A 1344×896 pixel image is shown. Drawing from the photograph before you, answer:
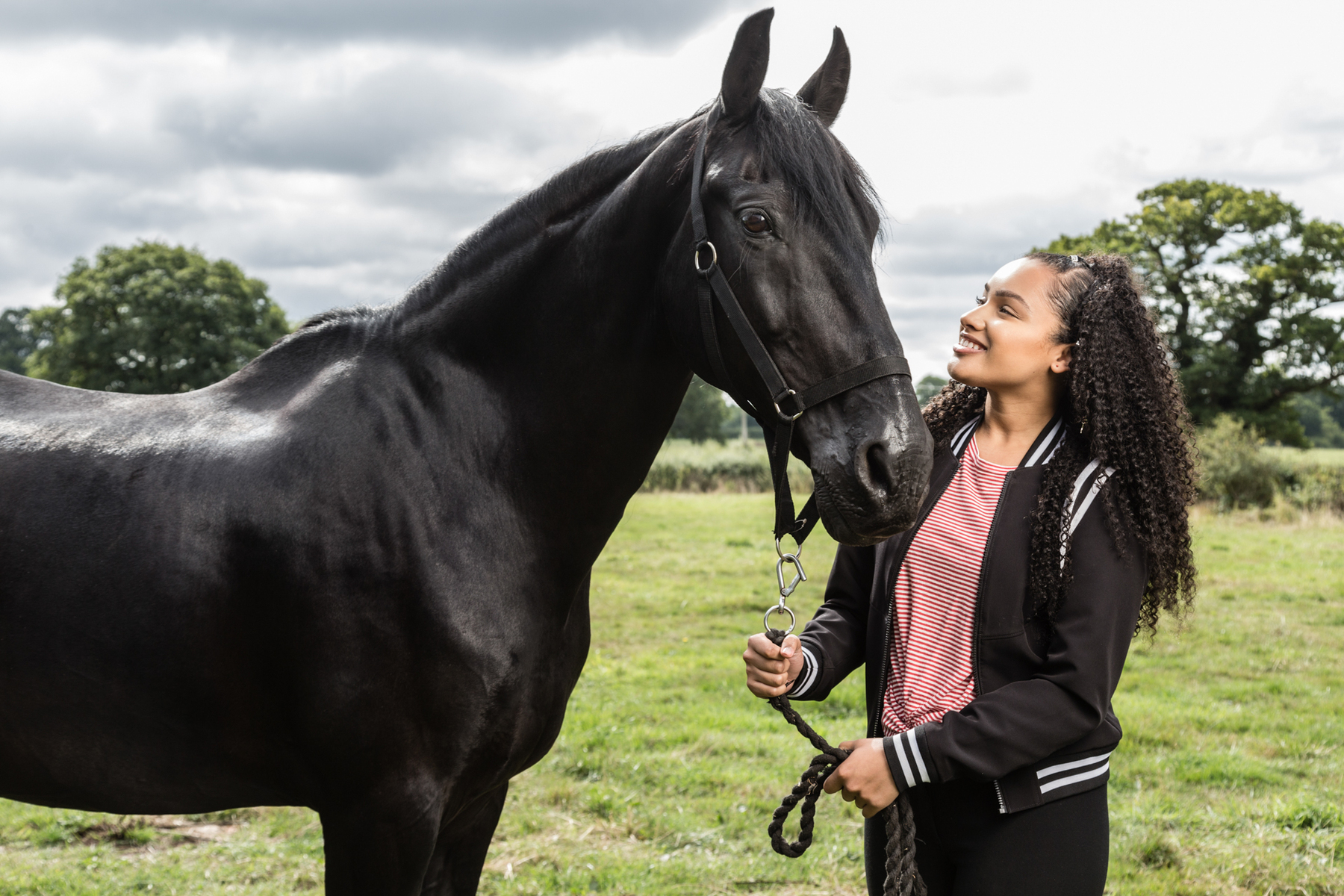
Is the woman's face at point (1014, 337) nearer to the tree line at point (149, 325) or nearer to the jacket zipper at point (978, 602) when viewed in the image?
the jacket zipper at point (978, 602)

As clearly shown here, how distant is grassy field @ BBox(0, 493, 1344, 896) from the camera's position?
3.92 meters

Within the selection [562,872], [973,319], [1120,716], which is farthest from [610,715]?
[973,319]

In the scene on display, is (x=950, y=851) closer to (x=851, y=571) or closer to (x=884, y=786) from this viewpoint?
(x=884, y=786)

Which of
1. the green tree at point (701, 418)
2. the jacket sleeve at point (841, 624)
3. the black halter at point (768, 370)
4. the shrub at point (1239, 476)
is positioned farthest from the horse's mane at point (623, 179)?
the green tree at point (701, 418)

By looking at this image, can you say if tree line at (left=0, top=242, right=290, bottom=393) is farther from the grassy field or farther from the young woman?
the young woman

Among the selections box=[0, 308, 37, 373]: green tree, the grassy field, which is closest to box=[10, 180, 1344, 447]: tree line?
the grassy field

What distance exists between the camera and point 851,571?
2443mm

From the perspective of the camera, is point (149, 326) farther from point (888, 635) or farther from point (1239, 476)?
point (888, 635)

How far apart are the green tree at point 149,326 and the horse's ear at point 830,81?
33.2 meters

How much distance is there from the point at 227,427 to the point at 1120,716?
585 centimetres

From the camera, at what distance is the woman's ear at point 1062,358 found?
7.15 feet

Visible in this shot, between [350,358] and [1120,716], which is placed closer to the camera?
[350,358]

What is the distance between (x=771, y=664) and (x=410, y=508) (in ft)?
2.99

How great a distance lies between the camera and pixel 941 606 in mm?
2123
